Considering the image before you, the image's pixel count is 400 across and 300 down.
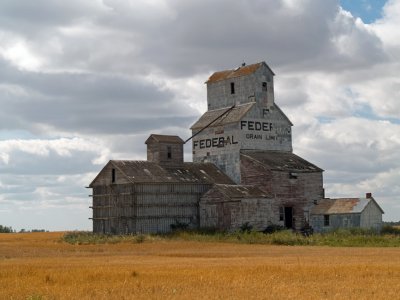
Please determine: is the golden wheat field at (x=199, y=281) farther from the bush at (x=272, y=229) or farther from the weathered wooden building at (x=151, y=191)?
the bush at (x=272, y=229)

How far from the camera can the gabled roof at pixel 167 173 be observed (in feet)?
205

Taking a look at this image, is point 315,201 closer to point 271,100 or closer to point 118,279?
point 271,100

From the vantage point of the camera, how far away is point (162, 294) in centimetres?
2175

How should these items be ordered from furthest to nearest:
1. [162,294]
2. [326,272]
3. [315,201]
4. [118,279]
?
[315,201] < [326,272] < [118,279] < [162,294]

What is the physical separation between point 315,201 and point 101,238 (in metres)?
20.3

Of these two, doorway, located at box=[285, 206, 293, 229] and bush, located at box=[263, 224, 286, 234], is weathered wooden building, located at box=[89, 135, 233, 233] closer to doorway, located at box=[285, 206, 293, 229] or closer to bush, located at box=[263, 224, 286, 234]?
doorway, located at box=[285, 206, 293, 229]

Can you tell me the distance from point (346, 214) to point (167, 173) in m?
15.8

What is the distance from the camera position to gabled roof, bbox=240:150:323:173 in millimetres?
66375

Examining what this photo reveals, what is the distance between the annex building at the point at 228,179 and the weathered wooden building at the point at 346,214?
90 millimetres

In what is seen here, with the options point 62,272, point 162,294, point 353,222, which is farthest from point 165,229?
point 162,294

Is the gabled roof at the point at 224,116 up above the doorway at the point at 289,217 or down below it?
above

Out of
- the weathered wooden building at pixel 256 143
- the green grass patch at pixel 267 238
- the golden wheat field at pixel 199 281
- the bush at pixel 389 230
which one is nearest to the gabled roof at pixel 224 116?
the weathered wooden building at pixel 256 143

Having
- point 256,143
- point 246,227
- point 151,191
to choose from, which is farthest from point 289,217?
point 151,191

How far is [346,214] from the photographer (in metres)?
65.3
